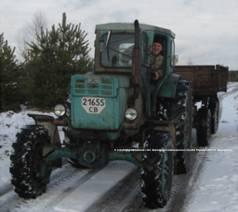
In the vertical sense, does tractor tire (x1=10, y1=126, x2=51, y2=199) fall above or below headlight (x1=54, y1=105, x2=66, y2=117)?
below

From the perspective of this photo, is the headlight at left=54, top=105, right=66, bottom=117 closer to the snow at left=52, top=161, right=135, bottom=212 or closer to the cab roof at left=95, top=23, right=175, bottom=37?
the snow at left=52, top=161, right=135, bottom=212

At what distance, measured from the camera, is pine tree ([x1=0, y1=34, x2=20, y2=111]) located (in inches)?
776

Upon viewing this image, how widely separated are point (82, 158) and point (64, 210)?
0.99 metres

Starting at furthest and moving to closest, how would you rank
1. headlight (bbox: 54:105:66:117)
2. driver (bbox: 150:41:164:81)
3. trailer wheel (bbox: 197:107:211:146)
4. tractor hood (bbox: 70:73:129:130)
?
1. trailer wheel (bbox: 197:107:211:146)
2. driver (bbox: 150:41:164:81)
3. headlight (bbox: 54:105:66:117)
4. tractor hood (bbox: 70:73:129:130)

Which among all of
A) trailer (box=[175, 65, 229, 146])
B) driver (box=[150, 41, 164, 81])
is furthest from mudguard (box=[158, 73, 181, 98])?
trailer (box=[175, 65, 229, 146])

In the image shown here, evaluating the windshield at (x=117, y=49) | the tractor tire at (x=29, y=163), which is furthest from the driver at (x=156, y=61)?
the tractor tire at (x=29, y=163)

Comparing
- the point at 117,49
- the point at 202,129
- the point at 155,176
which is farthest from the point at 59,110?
the point at 202,129

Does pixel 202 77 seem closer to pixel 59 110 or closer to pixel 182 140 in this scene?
pixel 182 140

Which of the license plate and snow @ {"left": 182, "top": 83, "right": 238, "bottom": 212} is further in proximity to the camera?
the license plate

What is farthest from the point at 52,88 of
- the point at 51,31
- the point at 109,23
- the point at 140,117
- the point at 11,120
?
the point at 140,117

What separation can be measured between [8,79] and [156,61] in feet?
39.9

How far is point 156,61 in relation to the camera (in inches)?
344

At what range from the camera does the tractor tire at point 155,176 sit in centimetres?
681

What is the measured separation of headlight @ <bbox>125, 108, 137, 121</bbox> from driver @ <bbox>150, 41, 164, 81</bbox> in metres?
1.39
